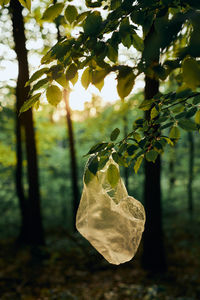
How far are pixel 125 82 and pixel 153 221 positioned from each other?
4717 mm

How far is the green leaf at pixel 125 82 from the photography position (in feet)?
3.22

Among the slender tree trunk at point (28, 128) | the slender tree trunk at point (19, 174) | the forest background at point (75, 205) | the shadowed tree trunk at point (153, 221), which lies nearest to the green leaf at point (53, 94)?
the forest background at point (75, 205)

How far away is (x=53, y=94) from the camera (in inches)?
41.1

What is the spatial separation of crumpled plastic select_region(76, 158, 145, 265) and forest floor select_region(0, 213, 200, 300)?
12.3ft

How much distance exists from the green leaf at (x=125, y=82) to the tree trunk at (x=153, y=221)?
3.80 meters

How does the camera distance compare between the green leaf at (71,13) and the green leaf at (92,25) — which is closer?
the green leaf at (92,25)

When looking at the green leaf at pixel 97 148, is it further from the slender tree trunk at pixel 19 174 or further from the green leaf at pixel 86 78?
the slender tree trunk at pixel 19 174

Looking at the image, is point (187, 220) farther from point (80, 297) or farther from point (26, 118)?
point (26, 118)

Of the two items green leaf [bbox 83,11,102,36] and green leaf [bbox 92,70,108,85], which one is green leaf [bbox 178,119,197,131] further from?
green leaf [bbox 83,11,102,36]

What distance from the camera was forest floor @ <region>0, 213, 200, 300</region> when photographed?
184 inches

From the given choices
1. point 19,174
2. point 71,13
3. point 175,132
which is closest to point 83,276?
point 19,174

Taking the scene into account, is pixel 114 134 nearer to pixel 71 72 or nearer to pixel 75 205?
pixel 71 72

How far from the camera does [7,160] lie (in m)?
Result: 9.33

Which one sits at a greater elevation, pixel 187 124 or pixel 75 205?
pixel 187 124
